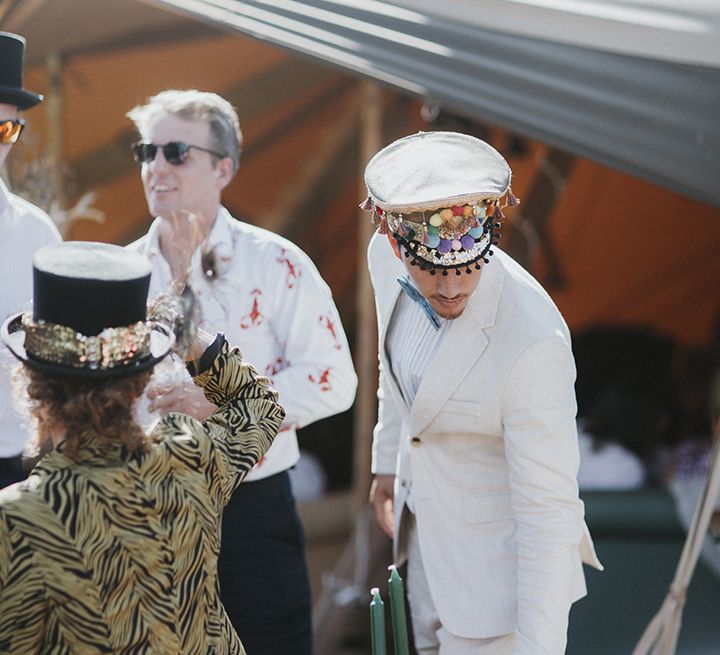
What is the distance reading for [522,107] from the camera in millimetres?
2611

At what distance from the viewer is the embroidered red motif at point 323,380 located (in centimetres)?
245

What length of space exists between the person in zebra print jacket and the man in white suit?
55 cm

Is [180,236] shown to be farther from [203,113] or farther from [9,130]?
[9,130]

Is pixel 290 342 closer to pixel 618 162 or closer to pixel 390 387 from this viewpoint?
pixel 390 387

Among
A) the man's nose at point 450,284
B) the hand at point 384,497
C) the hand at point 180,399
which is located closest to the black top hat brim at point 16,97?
the hand at point 180,399

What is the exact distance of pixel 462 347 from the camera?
2.09 metres

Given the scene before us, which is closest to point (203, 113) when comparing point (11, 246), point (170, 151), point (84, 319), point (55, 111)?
point (170, 151)

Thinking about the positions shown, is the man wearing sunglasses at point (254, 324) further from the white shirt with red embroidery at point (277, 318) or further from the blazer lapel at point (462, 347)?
the blazer lapel at point (462, 347)

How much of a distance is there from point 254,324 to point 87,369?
95cm

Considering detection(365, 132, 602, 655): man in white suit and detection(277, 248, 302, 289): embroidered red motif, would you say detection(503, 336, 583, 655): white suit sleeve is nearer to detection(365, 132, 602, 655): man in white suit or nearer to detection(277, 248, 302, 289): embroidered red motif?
detection(365, 132, 602, 655): man in white suit

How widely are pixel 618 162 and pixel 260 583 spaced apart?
131cm

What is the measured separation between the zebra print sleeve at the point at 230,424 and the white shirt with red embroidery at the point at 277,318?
58 cm

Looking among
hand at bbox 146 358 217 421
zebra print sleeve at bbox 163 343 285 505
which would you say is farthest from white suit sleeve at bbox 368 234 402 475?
zebra print sleeve at bbox 163 343 285 505

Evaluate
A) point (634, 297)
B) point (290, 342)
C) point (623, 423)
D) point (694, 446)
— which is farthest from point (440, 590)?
point (634, 297)
